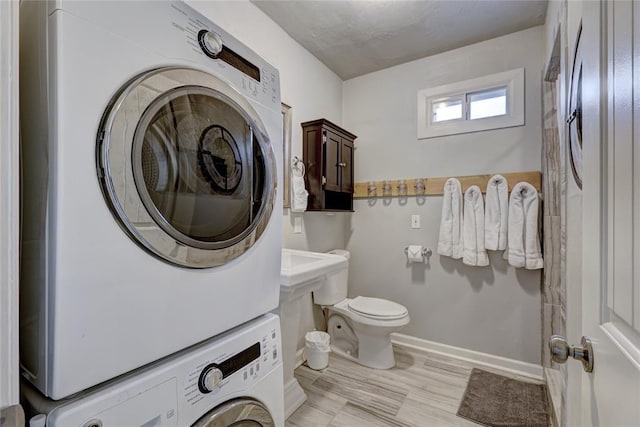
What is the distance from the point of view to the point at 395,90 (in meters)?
2.56

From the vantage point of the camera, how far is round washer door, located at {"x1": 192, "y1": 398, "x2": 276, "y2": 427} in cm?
72

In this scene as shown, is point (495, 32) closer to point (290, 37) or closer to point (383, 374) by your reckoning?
point (290, 37)

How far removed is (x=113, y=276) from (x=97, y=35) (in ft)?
1.53

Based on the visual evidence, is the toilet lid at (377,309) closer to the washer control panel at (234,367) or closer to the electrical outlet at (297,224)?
the electrical outlet at (297,224)

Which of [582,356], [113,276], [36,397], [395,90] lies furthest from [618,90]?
[395,90]

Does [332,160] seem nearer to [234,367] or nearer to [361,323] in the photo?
[361,323]

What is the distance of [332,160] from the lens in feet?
7.47

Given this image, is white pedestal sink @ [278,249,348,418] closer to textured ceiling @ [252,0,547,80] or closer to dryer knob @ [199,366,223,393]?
dryer knob @ [199,366,223,393]

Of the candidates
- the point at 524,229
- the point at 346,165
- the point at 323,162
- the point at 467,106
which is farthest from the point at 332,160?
the point at 524,229

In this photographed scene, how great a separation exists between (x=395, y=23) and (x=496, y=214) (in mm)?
1529

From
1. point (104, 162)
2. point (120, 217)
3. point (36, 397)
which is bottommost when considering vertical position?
point (36, 397)

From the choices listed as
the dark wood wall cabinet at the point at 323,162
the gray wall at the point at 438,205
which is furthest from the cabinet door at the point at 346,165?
the gray wall at the point at 438,205

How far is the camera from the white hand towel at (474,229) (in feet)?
6.88

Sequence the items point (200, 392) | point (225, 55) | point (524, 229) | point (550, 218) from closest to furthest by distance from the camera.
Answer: point (200, 392)
point (225, 55)
point (550, 218)
point (524, 229)
